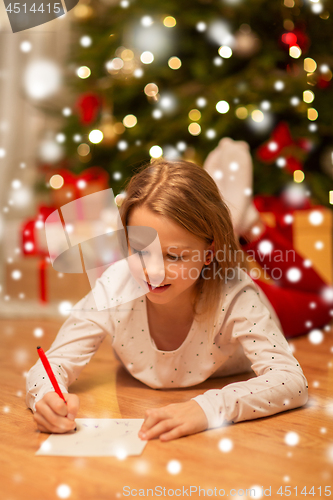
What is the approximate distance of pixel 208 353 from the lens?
904mm

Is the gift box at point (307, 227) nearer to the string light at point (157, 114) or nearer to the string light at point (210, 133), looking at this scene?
the string light at point (210, 133)

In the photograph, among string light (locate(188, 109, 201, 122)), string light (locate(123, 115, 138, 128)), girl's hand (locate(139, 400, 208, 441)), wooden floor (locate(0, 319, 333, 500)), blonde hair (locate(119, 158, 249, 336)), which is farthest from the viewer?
string light (locate(123, 115, 138, 128))

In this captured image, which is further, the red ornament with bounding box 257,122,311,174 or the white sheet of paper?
the red ornament with bounding box 257,122,311,174

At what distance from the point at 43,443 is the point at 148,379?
11.5 inches

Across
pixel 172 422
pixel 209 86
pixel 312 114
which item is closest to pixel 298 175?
pixel 312 114

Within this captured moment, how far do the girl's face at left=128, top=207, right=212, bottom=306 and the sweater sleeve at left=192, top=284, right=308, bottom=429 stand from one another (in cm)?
11

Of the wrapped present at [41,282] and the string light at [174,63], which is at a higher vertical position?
the string light at [174,63]

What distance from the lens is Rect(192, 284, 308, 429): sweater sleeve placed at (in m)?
0.73

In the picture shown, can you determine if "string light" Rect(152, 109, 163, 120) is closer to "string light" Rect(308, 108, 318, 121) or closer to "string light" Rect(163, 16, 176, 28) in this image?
"string light" Rect(163, 16, 176, 28)

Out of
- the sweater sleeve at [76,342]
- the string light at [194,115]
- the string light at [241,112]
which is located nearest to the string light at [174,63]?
the string light at [194,115]

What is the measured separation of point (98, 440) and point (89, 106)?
149 centimetres

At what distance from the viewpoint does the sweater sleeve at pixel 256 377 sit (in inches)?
28.7

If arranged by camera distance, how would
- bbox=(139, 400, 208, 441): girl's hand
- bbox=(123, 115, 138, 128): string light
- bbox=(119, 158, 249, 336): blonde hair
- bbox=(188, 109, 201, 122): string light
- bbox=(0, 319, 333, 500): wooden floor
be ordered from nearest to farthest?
bbox=(0, 319, 333, 500): wooden floor, bbox=(139, 400, 208, 441): girl's hand, bbox=(119, 158, 249, 336): blonde hair, bbox=(188, 109, 201, 122): string light, bbox=(123, 115, 138, 128): string light

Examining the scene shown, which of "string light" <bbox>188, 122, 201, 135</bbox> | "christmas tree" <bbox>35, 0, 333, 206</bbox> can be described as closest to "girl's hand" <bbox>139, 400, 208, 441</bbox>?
"christmas tree" <bbox>35, 0, 333, 206</bbox>
